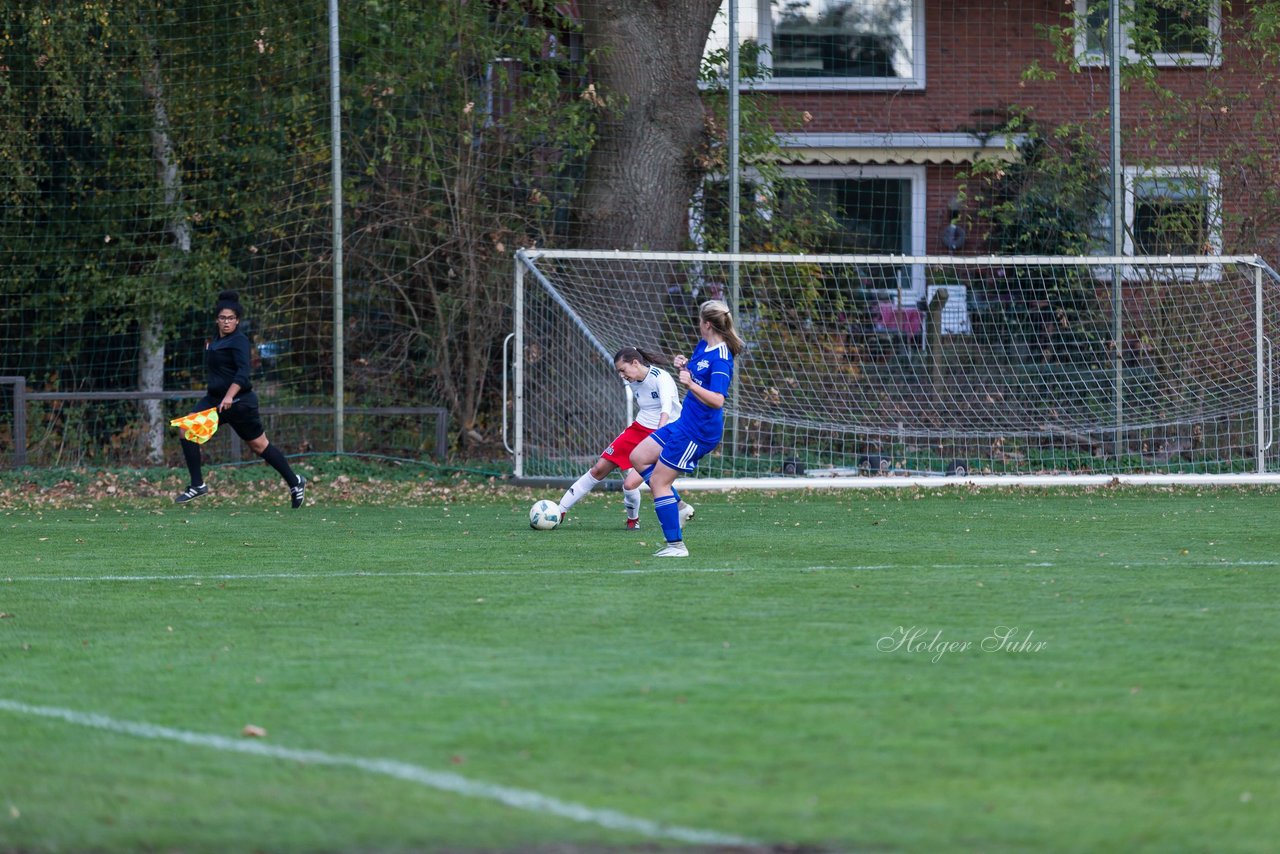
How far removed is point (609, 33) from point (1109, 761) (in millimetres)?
14034

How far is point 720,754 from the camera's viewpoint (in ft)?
14.9

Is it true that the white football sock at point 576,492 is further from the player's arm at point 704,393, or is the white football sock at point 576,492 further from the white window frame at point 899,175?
the white window frame at point 899,175

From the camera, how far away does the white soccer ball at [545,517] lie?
11.1m

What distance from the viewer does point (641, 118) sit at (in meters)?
17.4

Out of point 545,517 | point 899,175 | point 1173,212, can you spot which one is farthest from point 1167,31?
A: point 545,517

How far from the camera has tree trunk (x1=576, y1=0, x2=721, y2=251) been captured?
1738 cm

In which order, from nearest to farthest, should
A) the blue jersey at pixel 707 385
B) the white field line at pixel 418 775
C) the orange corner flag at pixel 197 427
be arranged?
the white field line at pixel 418 775
the blue jersey at pixel 707 385
the orange corner flag at pixel 197 427

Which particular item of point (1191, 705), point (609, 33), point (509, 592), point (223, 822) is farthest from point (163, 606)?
point (609, 33)

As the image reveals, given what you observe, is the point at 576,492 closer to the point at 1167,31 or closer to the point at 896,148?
the point at 896,148

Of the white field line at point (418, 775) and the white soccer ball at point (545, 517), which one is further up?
the white soccer ball at point (545, 517)

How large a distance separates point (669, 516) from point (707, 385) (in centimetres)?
86

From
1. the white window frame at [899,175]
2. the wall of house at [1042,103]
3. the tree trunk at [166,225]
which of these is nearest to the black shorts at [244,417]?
the tree trunk at [166,225]

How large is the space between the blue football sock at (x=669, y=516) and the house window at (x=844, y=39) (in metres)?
12.4

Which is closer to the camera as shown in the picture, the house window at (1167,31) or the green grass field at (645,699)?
the green grass field at (645,699)
